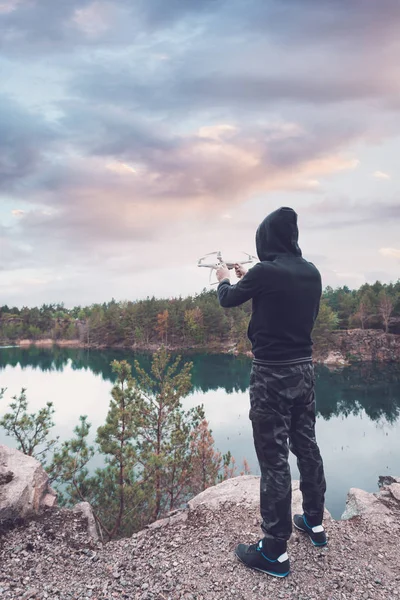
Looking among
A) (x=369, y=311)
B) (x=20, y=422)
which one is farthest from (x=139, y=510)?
(x=369, y=311)

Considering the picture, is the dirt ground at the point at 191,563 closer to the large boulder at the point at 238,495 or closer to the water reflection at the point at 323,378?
the large boulder at the point at 238,495

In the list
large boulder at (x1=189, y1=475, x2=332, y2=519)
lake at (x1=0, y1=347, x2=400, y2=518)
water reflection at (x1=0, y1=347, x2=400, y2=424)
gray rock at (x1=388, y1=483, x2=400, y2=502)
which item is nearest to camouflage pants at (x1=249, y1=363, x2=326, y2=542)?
large boulder at (x1=189, y1=475, x2=332, y2=519)

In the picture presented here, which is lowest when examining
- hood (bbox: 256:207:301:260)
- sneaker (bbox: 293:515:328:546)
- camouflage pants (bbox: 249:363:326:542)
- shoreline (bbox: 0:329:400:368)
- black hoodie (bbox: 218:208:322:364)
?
shoreline (bbox: 0:329:400:368)

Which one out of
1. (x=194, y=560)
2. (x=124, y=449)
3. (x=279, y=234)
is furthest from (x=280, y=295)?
(x=124, y=449)

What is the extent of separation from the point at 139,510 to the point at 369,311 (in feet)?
157

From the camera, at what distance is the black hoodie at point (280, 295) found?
9.16ft

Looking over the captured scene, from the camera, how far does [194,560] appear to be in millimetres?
2953

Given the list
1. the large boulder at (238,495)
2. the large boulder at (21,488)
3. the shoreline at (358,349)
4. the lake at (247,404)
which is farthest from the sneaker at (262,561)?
the shoreline at (358,349)

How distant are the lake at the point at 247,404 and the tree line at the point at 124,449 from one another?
7.02 m

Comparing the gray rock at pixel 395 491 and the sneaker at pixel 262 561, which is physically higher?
the sneaker at pixel 262 561

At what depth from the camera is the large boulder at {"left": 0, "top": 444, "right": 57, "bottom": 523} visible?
3584mm

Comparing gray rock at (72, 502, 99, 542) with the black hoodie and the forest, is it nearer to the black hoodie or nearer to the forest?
the black hoodie

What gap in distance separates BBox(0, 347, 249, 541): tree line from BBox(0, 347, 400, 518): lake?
23.0 ft

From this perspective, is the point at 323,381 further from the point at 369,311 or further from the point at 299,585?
the point at 299,585
